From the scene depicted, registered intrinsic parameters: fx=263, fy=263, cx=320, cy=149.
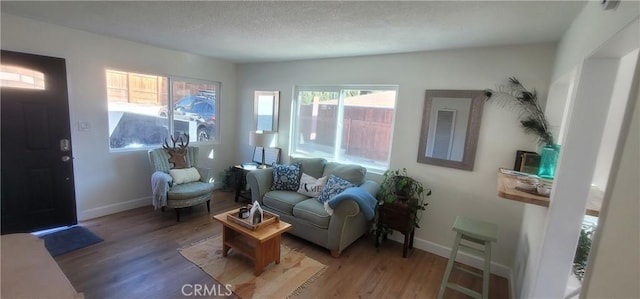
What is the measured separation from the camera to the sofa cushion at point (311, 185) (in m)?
3.27

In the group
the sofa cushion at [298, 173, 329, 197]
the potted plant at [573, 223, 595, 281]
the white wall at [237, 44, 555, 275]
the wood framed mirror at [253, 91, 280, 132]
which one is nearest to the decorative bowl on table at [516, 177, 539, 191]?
the potted plant at [573, 223, 595, 281]

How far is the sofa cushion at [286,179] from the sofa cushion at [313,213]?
422mm

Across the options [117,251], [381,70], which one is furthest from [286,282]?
[381,70]

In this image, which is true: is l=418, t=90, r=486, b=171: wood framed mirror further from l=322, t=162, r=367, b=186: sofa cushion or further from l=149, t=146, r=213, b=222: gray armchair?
l=149, t=146, r=213, b=222: gray armchair

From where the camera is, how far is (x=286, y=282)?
2307mm

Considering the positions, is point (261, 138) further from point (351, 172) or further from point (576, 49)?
point (576, 49)

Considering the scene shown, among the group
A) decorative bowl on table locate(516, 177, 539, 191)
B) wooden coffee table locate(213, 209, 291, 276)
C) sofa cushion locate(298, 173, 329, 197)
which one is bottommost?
wooden coffee table locate(213, 209, 291, 276)

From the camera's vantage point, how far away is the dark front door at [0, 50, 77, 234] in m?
2.57

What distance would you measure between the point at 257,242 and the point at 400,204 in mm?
1513

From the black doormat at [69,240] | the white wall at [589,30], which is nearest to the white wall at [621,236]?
the white wall at [589,30]

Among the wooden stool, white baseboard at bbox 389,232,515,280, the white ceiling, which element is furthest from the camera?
white baseboard at bbox 389,232,515,280

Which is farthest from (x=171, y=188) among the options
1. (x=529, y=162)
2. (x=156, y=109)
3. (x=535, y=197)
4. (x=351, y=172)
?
(x=529, y=162)

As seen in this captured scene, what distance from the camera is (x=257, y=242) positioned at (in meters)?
2.32

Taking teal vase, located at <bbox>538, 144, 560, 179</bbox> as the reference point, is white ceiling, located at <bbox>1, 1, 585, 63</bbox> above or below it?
above
